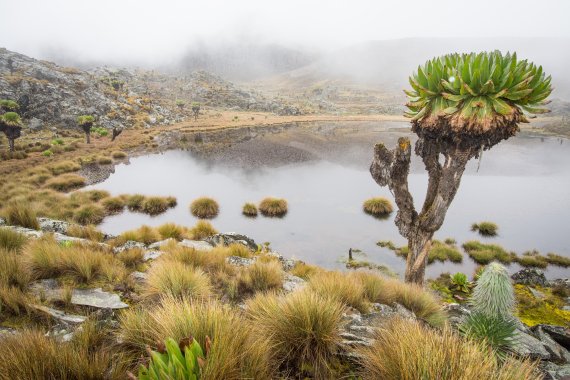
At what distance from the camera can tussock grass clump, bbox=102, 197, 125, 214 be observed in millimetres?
20400

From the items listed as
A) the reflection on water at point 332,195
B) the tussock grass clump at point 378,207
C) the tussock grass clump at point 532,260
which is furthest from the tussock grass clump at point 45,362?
the tussock grass clump at point 378,207

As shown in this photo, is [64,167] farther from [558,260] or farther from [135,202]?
[558,260]

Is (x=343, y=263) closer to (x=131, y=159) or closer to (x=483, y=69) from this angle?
(x=483, y=69)

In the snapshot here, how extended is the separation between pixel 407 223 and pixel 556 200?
23147 millimetres

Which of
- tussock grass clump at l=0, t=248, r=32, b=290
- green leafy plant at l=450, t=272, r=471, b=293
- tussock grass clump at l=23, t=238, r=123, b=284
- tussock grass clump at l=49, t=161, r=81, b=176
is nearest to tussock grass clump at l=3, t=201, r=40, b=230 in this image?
tussock grass clump at l=23, t=238, r=123, b=284

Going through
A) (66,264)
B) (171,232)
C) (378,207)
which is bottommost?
(378,207)

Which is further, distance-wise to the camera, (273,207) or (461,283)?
(273,207)

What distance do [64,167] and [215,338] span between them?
113ft

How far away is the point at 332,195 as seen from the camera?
25.0m

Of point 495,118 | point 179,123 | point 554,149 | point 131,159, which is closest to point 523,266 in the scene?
point 495,118

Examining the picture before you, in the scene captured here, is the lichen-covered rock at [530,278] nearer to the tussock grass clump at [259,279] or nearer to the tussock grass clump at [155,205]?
the tussock grass clump at [259,279]

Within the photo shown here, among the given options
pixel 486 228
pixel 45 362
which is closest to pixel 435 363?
pixel 45 362

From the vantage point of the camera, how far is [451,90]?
7977 mm

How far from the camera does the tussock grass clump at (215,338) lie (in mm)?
2598
